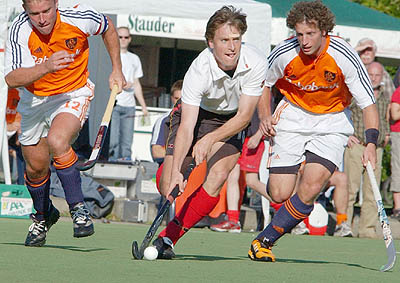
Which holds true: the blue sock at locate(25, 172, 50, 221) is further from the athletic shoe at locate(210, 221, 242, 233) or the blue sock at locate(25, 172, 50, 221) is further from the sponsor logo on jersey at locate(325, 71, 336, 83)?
the athletic shoe at locate(210, 221, 242, 233)

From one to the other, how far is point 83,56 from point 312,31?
1.59m

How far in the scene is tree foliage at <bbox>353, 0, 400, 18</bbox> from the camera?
17.4 m

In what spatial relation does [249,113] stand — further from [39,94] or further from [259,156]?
[259,156]

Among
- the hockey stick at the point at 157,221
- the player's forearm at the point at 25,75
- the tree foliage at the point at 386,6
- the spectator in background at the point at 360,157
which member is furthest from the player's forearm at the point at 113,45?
the tree foliage at the point at 386,6

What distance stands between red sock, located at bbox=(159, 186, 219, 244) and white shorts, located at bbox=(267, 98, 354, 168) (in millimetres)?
707

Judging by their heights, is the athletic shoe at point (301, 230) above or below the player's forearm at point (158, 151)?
below

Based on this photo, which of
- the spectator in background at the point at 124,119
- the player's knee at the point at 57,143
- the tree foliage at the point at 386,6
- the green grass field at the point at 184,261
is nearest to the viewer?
the green grass field at the point at 184,261

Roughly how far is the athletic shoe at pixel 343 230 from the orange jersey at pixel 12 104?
3990 mm

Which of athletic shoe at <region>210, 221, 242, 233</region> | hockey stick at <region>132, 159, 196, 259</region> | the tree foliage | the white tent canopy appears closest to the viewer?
hockey stick at <region>132, 159, 196, 259</region>

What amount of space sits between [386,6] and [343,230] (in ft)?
27.4

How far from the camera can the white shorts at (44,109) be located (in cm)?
632

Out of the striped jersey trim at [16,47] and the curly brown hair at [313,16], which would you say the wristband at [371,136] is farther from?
the striped jersey trim at [16,47]

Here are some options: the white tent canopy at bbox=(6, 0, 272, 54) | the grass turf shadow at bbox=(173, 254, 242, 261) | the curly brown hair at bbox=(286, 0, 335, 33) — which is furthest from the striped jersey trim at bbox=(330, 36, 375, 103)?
the white tent canopy at bbox=(6, 0, 272, 54)

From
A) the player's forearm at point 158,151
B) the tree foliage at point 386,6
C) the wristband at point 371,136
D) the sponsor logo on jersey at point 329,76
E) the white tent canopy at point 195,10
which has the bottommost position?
the player's forearm at point 158,151
